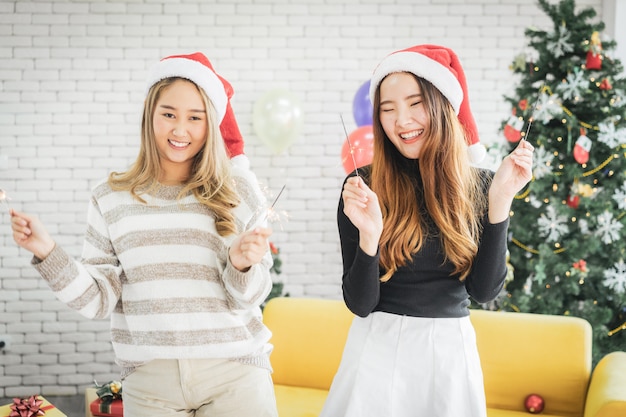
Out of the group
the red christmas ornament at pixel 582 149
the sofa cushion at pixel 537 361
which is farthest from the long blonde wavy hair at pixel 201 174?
the red christmas ornament at pixel 582 149

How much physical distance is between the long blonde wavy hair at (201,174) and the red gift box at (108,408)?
1.68 m

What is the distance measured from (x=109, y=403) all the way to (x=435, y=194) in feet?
6.96

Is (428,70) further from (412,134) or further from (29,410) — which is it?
(29,410)

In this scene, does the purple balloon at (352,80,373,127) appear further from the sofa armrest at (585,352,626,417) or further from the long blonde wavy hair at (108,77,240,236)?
the long blonde wavy hair at (108,77,240,236)

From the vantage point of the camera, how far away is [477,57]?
477 cm

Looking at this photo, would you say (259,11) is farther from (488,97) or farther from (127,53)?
(488,97)

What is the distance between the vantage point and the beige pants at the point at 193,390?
5.38 feet

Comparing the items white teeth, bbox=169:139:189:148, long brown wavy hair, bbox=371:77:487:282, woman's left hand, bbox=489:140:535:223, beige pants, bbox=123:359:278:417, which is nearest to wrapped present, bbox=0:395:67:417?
beige pants, bbox=123:359:278:417

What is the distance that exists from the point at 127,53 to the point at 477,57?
8.22 ft

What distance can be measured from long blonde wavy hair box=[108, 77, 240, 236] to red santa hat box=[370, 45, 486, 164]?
1.48 ft

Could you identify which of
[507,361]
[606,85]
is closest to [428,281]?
[507,361]

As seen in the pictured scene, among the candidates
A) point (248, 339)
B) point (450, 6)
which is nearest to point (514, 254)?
point (450, 6)

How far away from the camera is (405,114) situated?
166 cm

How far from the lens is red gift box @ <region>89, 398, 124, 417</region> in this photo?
3.09 m
